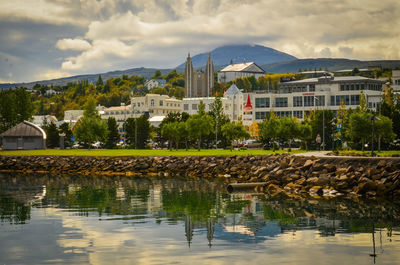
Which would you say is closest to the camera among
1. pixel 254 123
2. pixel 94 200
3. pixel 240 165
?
pixel 94 200

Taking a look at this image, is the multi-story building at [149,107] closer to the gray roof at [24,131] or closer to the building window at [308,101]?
the building window at [308,101]

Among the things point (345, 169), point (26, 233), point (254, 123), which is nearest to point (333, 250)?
point (26, 233)

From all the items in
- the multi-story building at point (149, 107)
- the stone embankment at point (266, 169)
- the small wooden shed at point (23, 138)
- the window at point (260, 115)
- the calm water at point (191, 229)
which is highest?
the multi-story building at point (149, 107)

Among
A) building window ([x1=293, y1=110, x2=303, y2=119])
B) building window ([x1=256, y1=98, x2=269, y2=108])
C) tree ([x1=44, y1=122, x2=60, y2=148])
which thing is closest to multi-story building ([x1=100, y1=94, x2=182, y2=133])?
building window ([x1=256, y1=98, x2=269, y2=108])

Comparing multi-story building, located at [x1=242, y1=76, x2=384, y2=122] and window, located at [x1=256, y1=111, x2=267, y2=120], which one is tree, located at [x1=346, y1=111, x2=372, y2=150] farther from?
window, located at [x1=256, y1=111, x2=267, y2=120]

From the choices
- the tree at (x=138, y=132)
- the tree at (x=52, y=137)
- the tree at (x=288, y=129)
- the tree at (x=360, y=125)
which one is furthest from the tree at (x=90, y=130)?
the tree at (x=360, y=125)

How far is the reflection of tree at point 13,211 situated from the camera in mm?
32031

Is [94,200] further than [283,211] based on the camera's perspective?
Yes

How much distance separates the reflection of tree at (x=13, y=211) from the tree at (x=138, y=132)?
196 feet

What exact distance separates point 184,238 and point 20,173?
1869 inches

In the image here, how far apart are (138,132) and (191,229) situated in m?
74.1

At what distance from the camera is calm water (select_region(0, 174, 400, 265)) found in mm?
22672

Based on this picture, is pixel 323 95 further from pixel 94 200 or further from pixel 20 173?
pixel 94 200

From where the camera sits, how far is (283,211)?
114 ft
